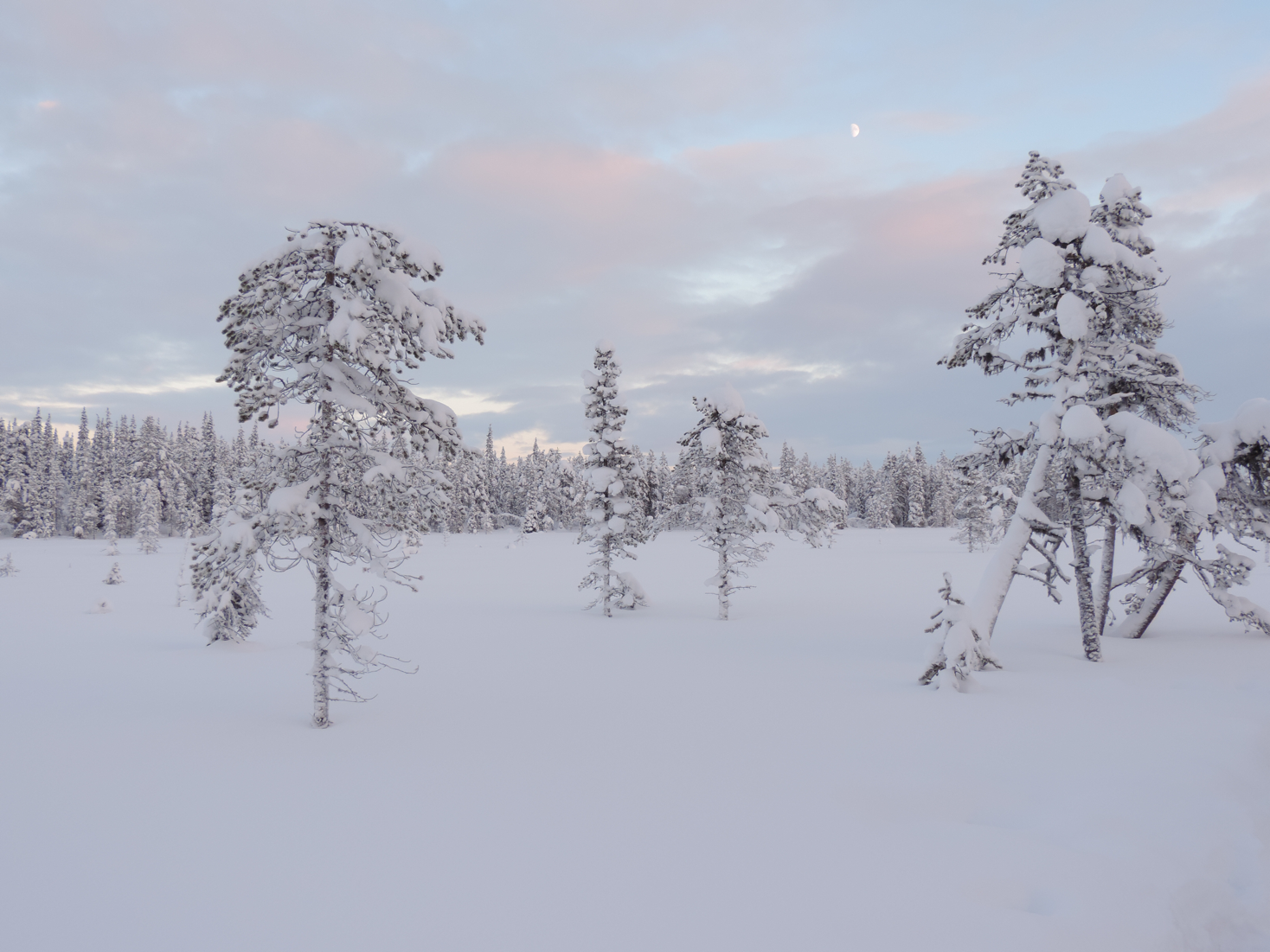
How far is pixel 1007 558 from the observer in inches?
613

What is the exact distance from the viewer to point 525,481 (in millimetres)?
118062

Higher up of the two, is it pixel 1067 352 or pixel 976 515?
pixel 1067 352

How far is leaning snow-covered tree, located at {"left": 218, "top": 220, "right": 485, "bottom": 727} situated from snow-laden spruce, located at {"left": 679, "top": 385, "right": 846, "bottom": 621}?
1488 centimetres

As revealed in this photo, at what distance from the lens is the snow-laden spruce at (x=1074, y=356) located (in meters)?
15.1

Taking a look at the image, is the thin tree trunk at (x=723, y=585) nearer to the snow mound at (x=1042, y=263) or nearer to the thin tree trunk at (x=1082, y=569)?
the thin tree trunk at (x=1082, y=569)

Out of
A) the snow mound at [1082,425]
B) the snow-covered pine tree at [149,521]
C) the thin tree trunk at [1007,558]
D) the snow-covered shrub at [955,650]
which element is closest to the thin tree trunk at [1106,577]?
the thin tree trunk at [1007,558]

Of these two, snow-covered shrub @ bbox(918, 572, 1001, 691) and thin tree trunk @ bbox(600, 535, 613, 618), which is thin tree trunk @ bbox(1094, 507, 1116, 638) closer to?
snow-covered shrub @ bbox(918, 572, 1001, 691)

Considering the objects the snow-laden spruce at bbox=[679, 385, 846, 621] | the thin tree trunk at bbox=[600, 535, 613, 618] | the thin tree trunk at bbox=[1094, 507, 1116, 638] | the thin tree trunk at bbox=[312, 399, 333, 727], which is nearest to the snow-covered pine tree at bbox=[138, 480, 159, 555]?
the thin tree trunk at bbox=[600, 535, 613, 618]

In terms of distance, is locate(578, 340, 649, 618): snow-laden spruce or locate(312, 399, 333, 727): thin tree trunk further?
locate(578, 340, 649, 618): snow-laden spruce

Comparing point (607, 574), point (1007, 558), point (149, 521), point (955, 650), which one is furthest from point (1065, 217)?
point (149, 521)

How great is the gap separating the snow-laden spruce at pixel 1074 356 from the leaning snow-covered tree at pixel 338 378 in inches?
459

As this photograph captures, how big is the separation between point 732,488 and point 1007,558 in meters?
11.8

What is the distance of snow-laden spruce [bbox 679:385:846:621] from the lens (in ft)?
84.4

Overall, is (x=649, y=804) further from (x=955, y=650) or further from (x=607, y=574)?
(x=607, y=574)
